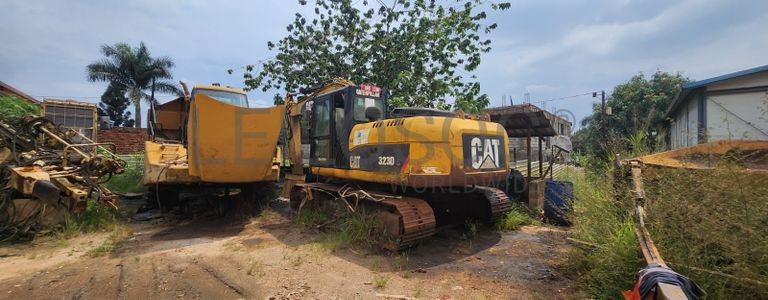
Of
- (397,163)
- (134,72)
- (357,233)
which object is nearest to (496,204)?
(397,163)

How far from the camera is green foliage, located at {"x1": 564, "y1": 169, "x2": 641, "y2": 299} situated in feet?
10.3

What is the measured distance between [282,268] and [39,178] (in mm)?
3799

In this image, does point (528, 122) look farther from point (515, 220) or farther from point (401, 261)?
point (401, 261)

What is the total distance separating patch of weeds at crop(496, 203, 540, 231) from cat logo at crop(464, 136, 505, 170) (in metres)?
1.26

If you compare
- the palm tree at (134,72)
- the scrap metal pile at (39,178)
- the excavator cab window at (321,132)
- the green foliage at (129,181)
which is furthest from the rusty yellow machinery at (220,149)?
the palm tree at (134,72)

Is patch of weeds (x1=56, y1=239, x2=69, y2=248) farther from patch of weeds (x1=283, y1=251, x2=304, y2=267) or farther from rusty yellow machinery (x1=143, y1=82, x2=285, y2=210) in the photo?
patch of weeds (x1=283, y1=251, x2=304, y2=267)

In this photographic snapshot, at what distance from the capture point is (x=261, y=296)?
363cm

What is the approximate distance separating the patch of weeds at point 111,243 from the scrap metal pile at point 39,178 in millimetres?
502

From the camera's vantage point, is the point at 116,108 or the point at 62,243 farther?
the point at 116,108

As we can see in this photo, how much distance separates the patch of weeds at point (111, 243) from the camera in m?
5.00

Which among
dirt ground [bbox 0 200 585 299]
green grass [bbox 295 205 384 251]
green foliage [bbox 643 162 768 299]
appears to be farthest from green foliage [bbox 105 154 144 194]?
green foliage [bbox 643 162 768 299]

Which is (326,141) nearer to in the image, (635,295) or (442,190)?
(442,190)

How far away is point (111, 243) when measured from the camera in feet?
17.8

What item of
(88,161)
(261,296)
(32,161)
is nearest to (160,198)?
(88,161)
